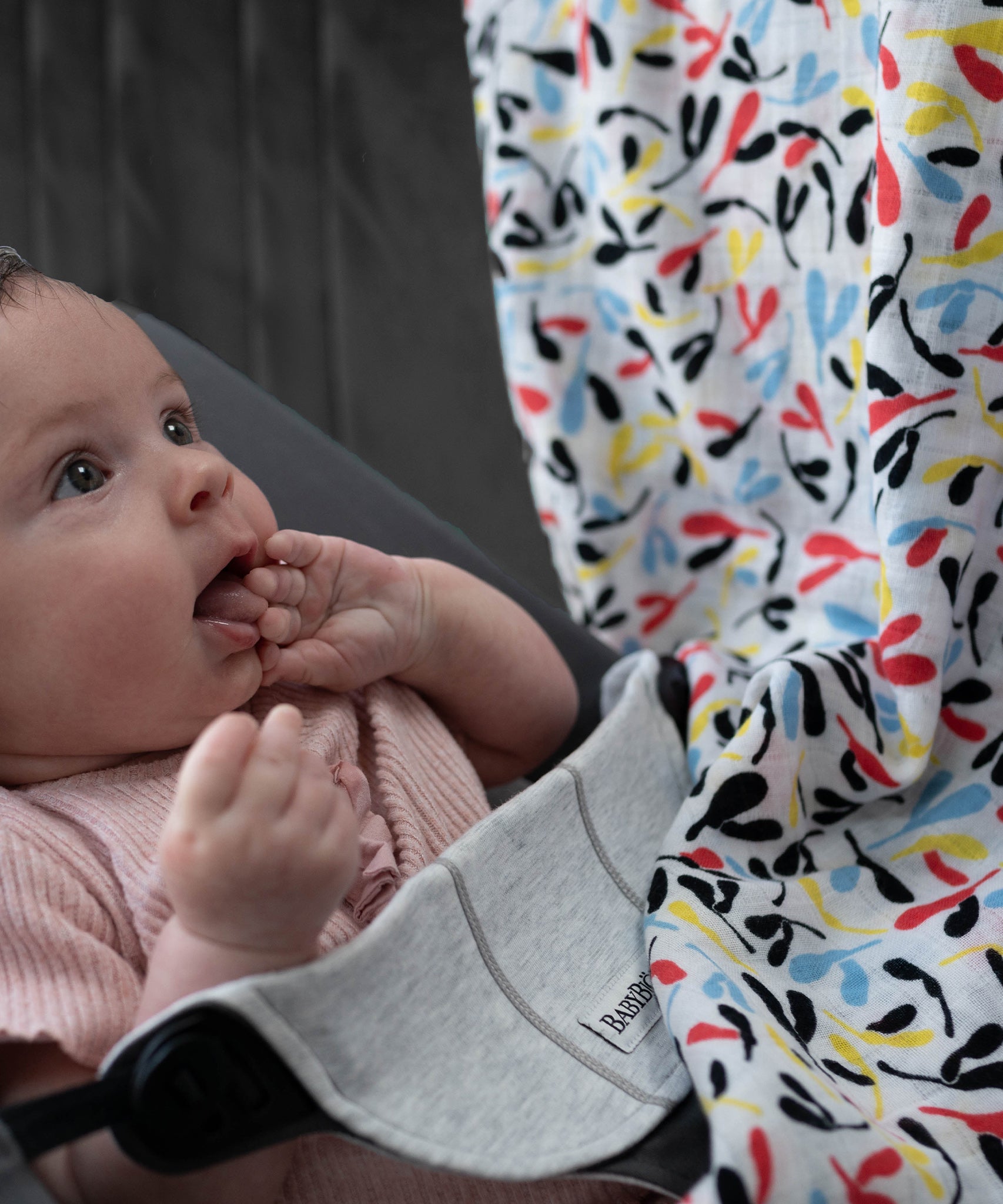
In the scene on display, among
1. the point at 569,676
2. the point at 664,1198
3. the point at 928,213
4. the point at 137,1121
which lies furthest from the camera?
the point at 569,676

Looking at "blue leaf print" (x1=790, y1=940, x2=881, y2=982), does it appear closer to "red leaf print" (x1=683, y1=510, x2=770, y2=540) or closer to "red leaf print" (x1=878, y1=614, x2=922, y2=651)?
"red leaf print" (x1=878, y1=614, x2=922, y2=651)

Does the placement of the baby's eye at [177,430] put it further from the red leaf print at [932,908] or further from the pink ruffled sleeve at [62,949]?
the red leaf print at [932,908]

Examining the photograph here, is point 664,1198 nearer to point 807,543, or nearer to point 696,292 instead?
point 807,543

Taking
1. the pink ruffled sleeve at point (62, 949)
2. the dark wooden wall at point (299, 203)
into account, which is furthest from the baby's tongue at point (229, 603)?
the dark wooden wall at point (299, 203)

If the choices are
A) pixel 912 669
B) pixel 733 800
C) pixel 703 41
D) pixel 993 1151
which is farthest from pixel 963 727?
pixel 703 41

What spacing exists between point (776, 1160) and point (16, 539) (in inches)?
17.7

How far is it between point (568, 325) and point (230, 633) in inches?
20.5

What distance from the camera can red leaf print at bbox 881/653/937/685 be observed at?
65 centimetres

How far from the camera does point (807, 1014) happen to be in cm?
55

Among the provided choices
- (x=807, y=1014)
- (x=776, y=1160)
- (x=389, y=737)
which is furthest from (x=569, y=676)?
(x=776, y=1160)

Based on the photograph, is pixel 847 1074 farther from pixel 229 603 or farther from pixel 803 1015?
pixel 229 603

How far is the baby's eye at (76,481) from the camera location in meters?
0.52

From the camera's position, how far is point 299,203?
55.2 inches

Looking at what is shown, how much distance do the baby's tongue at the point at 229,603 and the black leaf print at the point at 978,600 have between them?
458 mm
